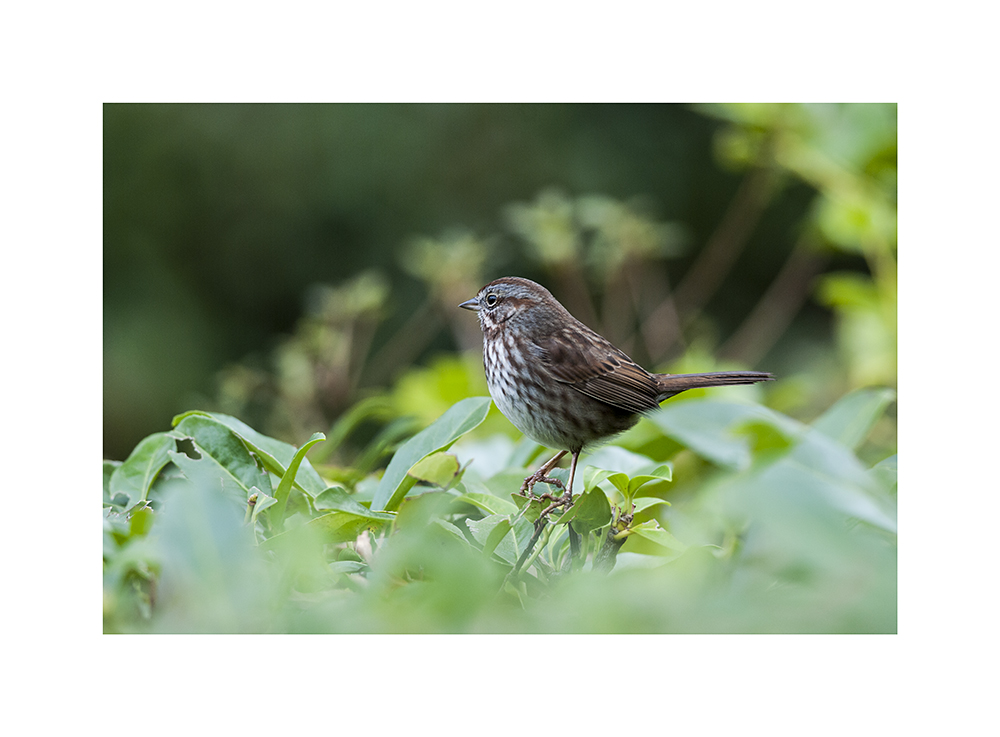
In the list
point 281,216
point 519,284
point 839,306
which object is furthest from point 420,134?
point 519,284

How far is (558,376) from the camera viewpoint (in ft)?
5.74

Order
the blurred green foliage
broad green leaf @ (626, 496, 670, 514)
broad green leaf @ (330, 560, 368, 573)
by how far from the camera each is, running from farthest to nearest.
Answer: broad green leaf @ (626, 496, 670, 514)
broad green leaf @ (330, 560, 368, 573)
the blurred green foliage

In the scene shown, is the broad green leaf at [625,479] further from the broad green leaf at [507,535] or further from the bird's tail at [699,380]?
the bird's tail at [699,380]

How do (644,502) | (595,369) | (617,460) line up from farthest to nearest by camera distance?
(595,369)
(617,460)
(644,502)

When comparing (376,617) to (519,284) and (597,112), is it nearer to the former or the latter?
(519,284)

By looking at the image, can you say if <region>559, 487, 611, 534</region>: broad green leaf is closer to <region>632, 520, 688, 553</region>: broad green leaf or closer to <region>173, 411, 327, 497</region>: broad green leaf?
<region>632, 520, 688, 553</region>: broad green leaf

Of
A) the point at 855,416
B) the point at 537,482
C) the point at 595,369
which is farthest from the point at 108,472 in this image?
the point at 855,416

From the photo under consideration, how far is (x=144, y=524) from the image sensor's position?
1.04 meters

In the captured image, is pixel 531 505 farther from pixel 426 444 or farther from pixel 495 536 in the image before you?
pixel 426 444

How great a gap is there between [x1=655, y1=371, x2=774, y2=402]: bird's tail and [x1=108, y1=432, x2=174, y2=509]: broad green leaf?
0.93 metres

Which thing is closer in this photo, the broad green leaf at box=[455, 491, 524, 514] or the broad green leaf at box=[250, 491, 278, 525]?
the broad green leaf at box=[250, 491, 278, 525]

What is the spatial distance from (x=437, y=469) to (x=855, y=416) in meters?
0.72

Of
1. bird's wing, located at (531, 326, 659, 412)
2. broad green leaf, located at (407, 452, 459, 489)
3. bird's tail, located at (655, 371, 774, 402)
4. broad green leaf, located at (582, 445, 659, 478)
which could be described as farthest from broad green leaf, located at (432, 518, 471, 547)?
bird's tail, located at (655, 371, 774, 402)

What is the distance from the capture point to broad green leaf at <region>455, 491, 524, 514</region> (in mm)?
1187
